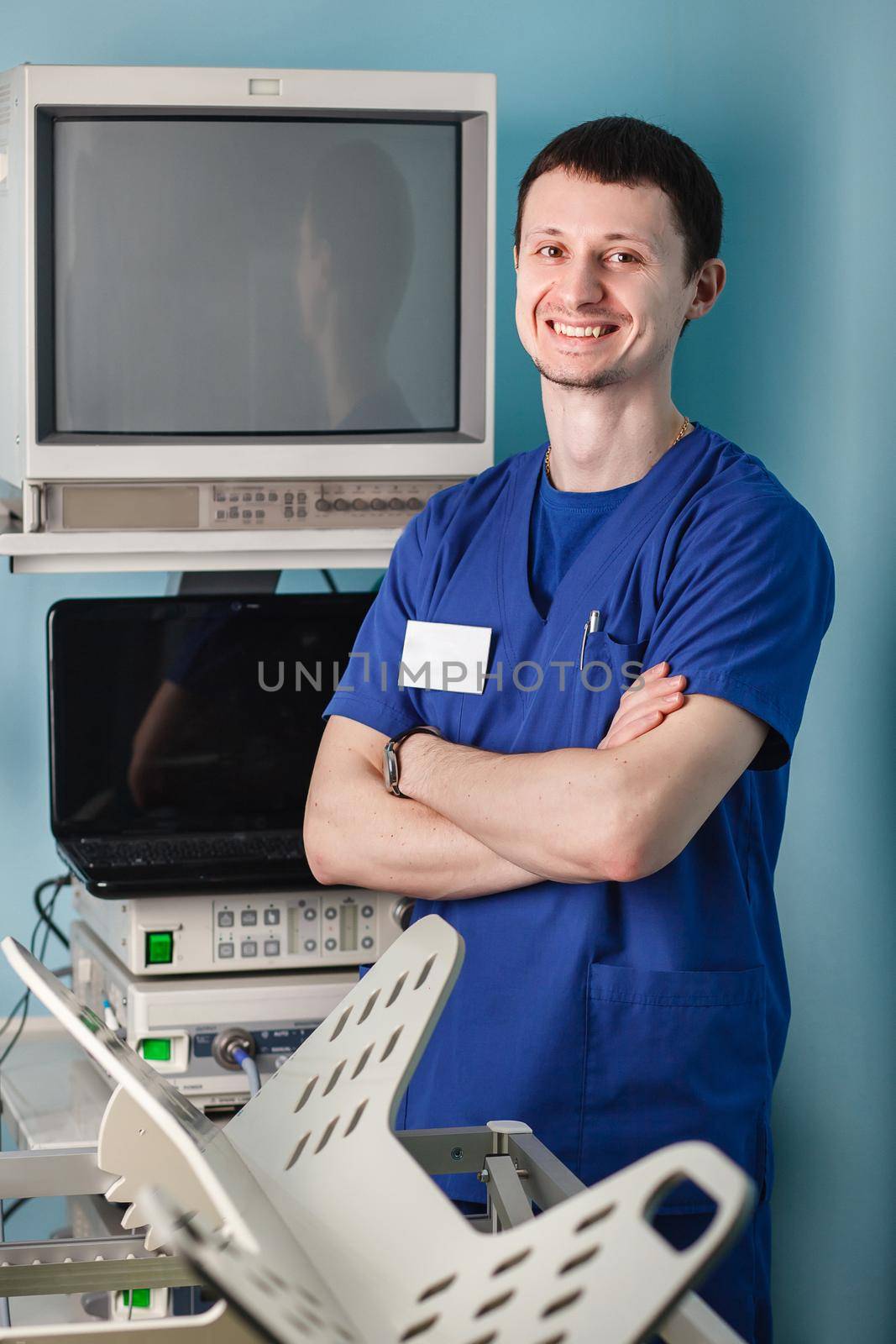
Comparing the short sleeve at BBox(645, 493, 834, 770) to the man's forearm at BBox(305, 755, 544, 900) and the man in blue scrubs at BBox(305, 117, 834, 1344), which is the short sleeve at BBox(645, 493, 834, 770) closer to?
the man in blue scrubs at BBox(305, 117, 834, 1344)

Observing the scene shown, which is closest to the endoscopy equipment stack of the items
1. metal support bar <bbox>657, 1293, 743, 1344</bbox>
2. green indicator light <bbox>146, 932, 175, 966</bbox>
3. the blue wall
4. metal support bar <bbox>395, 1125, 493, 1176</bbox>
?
green indicator light <bbox>146, 932, 175, 966</bbox>

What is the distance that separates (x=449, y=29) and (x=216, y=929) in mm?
1319

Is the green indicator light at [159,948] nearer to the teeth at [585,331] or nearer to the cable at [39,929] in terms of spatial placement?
the cable at [39,929]

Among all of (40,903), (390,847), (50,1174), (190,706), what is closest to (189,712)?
(190,706)

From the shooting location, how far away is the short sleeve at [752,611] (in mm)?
1115

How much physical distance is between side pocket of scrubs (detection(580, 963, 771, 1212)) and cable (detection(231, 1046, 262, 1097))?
50 cm

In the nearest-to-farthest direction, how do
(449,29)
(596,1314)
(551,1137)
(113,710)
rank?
(596,1314) < (551,1137) < (113,710) < (449,29)

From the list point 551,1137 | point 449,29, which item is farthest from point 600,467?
point 449,29

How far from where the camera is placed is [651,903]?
1.15m

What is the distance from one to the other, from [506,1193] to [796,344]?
1.36 meters

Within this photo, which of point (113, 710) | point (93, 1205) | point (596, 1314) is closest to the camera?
point (596, 1314)

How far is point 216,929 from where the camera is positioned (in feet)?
5.30

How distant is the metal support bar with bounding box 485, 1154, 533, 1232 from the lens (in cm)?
80

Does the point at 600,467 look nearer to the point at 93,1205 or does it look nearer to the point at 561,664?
the point at 561,664
